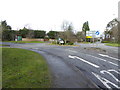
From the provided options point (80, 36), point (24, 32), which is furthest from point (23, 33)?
point (80, 36)

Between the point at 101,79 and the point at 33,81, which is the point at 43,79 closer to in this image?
the point at 33,81

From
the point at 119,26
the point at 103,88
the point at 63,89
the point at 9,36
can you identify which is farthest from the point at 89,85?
the point at 9,36

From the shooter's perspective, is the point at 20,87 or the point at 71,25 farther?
the point at 71,25

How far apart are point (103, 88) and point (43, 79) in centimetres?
251

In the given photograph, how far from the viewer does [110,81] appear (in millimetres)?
4434

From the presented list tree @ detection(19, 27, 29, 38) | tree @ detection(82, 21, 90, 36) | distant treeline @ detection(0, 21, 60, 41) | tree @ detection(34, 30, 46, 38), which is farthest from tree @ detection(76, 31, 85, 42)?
tree @ detection(19, 27, 29, 38)

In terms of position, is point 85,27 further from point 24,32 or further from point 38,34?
point 24,32

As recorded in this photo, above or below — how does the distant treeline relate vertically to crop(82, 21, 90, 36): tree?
below

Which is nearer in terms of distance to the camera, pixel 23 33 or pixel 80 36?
pixel 23 33

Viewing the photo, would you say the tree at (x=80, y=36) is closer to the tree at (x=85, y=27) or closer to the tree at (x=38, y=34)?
the tree at (x=85, y=27)

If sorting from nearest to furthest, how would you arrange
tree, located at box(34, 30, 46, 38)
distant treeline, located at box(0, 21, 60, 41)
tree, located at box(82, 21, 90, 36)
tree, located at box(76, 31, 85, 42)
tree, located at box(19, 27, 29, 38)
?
distant treeline, located at box(0, 21, 60, 41) → tree, located at box(19, 27, 29, 38) → tree, located at box(76, 31, 85, 42) → tree, located at box(34, 30, 46, 38) → tree, located at box(82, 21, 90, 36)

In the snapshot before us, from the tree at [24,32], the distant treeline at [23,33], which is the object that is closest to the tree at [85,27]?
the distant treeline at [23,33]

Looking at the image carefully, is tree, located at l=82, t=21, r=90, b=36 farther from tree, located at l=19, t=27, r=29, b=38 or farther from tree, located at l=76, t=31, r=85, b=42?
tree, located at l=19, t=27, r=29, b=38

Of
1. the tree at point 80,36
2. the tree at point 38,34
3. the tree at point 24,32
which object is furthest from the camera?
the tree at point 38,34
